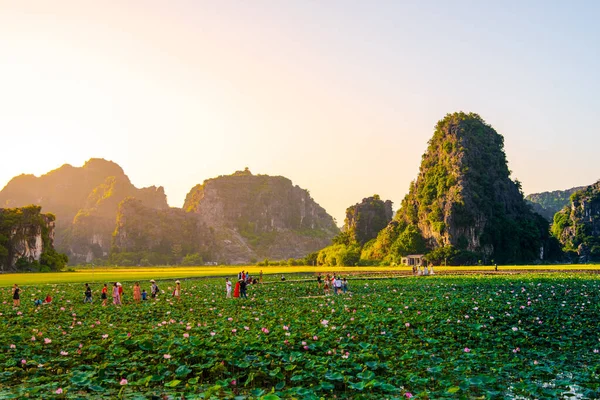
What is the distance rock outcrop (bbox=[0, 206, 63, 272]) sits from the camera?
8188 cm

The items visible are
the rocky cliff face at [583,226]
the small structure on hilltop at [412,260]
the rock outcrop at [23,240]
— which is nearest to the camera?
the rock outcrop at [23,240]

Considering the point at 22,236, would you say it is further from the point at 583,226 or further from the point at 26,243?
the point at 583,226

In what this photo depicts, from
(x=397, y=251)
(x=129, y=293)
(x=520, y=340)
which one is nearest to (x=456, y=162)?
(x=397, y=251)

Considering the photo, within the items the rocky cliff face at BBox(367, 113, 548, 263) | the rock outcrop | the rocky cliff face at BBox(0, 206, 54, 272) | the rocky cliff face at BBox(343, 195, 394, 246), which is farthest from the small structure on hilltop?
the rocky cliff face at BBox(0, 206, 54, 272)

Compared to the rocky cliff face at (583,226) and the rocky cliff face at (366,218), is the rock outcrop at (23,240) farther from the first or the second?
the rocky cliff face at (583,226)

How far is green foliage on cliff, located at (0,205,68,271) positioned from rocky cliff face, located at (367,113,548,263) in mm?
61267

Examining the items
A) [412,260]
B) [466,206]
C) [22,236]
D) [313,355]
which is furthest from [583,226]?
[313,355]

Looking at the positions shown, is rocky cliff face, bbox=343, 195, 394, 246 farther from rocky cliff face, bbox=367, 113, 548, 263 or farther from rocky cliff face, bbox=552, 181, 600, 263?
rocky cliff face, bbox=552, 181, 600, 263

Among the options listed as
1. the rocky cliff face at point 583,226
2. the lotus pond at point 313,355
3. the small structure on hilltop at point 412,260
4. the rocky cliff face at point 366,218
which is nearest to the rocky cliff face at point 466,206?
the small structure on hilltop at point 412,260

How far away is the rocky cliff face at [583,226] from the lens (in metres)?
103

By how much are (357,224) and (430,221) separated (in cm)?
2508

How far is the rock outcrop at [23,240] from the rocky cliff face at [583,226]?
10455 cm

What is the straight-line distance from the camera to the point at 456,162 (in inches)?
3661

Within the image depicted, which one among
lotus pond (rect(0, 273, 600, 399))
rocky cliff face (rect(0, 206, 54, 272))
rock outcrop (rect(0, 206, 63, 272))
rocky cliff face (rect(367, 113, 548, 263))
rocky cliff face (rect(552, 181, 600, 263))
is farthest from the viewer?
rocky cliff face (rect(552, 181, 600, 263))
